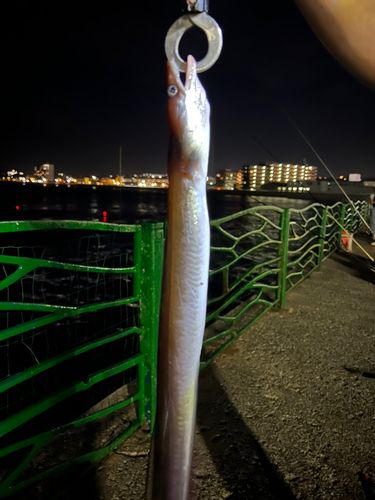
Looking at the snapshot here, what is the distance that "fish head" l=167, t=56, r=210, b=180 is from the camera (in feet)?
3.33

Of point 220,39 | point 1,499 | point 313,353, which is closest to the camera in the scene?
point 220,39

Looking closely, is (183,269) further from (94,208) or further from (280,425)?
(94,208)

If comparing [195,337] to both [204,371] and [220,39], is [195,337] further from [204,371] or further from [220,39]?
[204,371]

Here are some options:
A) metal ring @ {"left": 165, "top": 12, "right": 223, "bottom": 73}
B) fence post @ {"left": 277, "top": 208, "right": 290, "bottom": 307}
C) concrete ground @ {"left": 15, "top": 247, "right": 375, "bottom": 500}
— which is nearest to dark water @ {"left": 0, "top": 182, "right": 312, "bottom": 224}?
fence post @ {"left": 277, "top": 208, "right": 290, "bottom": 307}

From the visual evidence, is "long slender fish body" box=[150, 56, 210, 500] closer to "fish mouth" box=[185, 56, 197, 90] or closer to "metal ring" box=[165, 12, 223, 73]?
"fish mouth" box=[185, 56, 197, 90]

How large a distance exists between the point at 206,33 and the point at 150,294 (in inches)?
74.6

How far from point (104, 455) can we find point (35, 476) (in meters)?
0.51

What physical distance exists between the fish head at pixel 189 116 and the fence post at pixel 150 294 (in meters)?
1.62

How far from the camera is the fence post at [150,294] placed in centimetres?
267

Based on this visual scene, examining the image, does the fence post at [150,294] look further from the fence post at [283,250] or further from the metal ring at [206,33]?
the fence post at [283,250]

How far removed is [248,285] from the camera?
4.71m

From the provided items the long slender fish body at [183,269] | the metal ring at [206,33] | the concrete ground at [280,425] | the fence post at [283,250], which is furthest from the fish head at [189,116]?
the fence post at [283,250]

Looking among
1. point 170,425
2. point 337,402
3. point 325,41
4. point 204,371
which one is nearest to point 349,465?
point 337,402

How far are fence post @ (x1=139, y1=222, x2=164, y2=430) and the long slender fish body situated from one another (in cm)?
155
